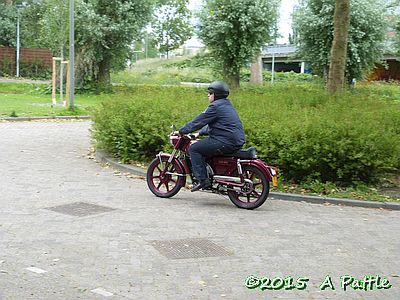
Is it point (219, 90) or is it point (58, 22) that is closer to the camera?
point (219, 90)

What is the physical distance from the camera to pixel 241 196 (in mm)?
8594

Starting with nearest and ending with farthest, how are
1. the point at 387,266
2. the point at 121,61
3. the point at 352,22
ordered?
the point at 387,266 < the point at 352,22 < the point at 121,61

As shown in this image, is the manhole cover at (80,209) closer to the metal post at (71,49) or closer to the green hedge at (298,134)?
the green hedge at (298,134)

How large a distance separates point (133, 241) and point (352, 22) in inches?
1047

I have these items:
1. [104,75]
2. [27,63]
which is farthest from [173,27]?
[104,75]

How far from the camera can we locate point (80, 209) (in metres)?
8.30

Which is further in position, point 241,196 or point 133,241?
point 241,196

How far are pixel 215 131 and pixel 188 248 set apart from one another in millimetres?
2465

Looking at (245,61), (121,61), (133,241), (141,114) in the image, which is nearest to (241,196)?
(133,241)

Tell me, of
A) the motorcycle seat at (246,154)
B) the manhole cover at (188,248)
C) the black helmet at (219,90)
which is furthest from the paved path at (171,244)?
the black helmet at (219,90)

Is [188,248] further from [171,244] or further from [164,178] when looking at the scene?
[164,178]

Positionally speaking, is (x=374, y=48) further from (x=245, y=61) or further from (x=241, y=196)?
(x=241, y=196)

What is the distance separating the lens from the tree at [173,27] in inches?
2921

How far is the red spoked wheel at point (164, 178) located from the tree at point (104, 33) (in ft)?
79.8
